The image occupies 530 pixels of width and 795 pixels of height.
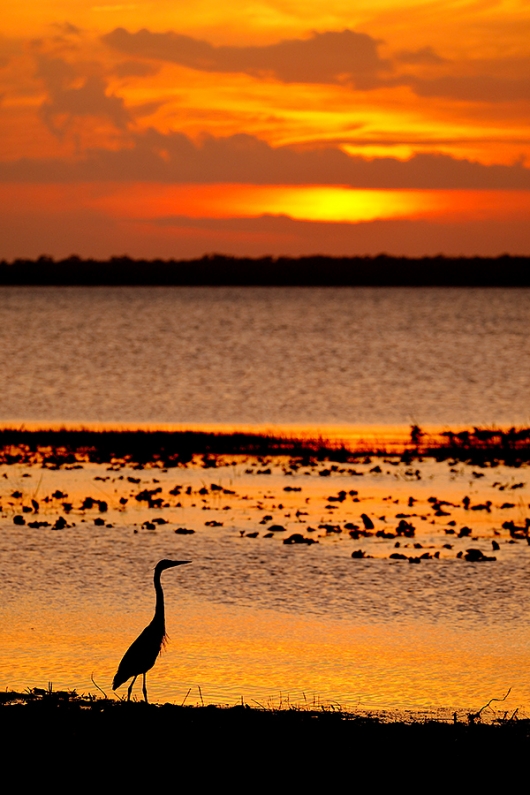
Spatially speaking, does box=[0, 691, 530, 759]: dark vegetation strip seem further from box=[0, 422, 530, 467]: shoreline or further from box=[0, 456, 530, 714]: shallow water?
box=[0, 422, 530, 467]: shoreline

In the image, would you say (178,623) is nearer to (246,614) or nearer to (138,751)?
(246,614)

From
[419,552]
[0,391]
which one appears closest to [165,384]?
[0,391]

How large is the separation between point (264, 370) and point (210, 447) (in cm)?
4763

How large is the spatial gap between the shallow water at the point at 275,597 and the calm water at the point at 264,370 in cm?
2320

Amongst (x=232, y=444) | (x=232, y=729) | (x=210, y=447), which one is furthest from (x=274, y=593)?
(x=232, y=444)

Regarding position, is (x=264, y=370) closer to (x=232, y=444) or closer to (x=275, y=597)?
(x=232, y=444)

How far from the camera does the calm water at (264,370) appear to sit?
52531 mm

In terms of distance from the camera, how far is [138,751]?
381 inches

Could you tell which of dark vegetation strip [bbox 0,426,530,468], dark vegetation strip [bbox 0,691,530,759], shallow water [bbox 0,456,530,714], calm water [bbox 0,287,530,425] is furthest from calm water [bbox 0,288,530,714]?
calm water [bbox 0,287,530,425]

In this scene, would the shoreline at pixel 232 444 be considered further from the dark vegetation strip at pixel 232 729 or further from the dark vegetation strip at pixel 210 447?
the dark vegetation strip at pixel 232 729

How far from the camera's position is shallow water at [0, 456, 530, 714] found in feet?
42.7

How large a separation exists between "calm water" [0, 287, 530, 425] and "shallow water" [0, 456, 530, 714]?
2320 cm

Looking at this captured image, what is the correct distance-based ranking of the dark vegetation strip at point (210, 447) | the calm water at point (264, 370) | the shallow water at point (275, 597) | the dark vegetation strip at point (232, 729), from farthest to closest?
1. the calm water at point (264, 370)
2. the dark vegetation strip at point (210, 447)
3. the shallow water at point (275, 597)
4. the dark vegetation strip at point (232, 729)

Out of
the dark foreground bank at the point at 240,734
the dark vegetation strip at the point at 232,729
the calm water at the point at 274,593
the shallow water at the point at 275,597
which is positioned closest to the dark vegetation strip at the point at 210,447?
the calm water at the point at 274,593
